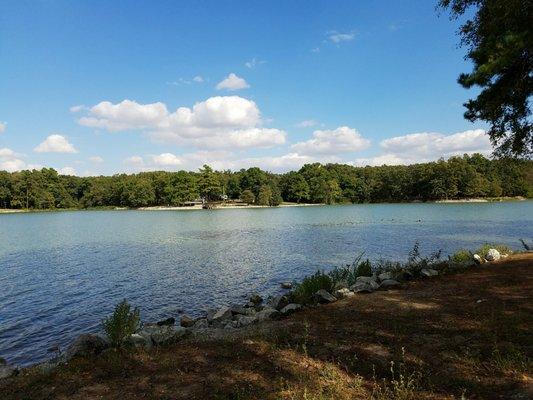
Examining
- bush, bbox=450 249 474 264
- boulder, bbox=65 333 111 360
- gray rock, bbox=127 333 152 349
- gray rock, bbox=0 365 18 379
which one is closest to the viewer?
gray rock, bbox=0 365 18 379

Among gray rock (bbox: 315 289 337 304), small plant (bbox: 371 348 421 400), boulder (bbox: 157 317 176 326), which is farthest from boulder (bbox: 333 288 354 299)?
small plant (bbox: 371 348 421 400)

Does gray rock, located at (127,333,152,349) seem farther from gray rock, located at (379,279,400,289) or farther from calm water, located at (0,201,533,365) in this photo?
gray rock, located at (379,279,400,289)

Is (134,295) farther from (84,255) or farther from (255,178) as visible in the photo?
(255,178)

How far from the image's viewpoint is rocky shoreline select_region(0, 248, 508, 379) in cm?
1023

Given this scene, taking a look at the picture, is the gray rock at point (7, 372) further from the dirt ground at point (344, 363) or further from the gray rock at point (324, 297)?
the gray rock at point (324, 297)

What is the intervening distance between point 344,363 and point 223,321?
288 inches

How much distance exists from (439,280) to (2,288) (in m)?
25.4

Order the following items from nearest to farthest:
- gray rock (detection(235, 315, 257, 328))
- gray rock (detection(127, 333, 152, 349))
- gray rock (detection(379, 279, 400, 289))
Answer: gray rock (detection(127, 333, 152, 349)) < gray rock (detection(235, 315, 257, 328)) < gray rock (detection(379, 279, 400, 289))

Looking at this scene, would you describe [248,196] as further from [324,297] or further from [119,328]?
[119,328]

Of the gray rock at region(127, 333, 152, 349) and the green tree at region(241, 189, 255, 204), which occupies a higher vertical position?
the green tree at region(241, 189, 255, 204)

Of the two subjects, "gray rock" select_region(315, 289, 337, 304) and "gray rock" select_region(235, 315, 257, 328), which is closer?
"gray rock" select_region(235, 315, 257, 328)

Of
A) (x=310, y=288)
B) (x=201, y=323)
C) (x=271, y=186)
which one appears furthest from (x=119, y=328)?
(x=271, y=186)

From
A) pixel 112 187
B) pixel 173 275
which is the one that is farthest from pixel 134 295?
pixel 112 187

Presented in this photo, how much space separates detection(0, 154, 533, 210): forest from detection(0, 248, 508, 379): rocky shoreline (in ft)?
470
